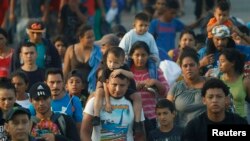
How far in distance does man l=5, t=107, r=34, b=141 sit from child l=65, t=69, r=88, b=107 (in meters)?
3.14

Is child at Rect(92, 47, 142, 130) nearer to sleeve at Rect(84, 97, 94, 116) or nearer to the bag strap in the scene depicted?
sleeve at Rect(84, 97, 94, 116)

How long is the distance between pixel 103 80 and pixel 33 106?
2.74 feet

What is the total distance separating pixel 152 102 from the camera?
1531 cm

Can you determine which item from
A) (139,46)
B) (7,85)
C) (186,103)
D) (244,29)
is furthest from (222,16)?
(7,85)

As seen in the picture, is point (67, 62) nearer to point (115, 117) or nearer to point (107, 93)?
point (107, 93)

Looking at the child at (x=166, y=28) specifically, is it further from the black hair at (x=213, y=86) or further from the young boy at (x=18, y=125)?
the young boy at (x=18, y=125)

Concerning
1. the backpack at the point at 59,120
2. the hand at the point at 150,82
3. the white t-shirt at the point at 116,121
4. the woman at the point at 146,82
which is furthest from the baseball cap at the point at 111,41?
the backpack at the point at 59,120

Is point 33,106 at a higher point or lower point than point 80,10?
lower

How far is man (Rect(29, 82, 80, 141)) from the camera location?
13320mm

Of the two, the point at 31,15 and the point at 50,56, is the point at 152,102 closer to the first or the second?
the point at 50,56

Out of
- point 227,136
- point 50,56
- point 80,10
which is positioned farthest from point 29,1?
point 227,136

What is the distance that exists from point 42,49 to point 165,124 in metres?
3.83

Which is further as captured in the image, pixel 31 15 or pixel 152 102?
pixel 31 15

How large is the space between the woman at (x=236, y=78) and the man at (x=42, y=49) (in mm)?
3149
